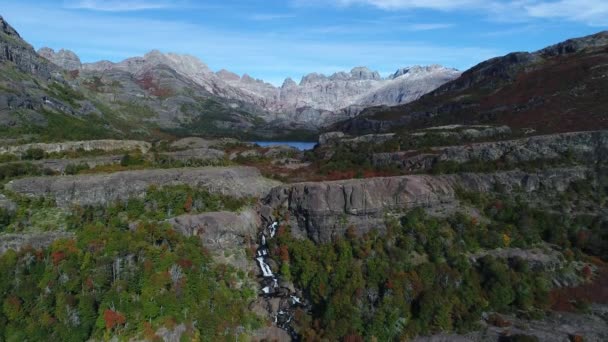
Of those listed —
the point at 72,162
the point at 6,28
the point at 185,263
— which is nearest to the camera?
the point at 185,263

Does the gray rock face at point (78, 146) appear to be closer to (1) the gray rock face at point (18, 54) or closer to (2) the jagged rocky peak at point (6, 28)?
(1) the gray rock face at point (18, 54)

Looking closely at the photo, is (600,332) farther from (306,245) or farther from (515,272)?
(306,245)

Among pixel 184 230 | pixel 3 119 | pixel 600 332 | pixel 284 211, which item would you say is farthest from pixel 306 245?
pixel 3 119

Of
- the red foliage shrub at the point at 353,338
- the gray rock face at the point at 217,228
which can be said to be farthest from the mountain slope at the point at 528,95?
the gray rock face at the point at 217,228

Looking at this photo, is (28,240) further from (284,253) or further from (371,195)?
(371,195)

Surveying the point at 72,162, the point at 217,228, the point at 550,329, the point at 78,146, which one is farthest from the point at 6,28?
the point at 550,329

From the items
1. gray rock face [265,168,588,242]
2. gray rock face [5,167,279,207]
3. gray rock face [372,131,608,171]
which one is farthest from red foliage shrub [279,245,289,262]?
gray rock face [372,131,608,171]
